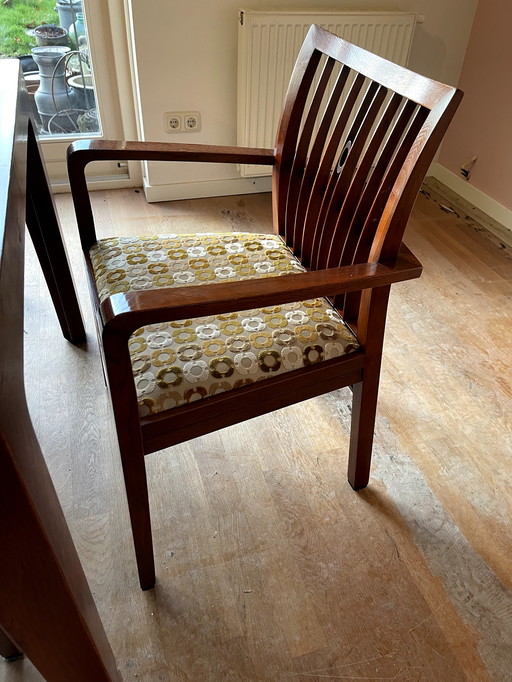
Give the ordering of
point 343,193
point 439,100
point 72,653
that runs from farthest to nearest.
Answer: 1. point 343,193
2. point 439,100
3. point 72,653

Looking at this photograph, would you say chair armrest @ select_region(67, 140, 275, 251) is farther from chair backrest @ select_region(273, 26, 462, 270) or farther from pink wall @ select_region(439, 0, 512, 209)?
pink wall @ select_region(439, 0, 512, 209)

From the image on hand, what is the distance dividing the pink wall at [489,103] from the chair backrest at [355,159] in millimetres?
1495

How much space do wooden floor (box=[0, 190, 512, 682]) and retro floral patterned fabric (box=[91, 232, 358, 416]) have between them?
0.42m

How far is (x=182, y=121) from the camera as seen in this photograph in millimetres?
2314

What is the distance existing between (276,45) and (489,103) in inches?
38.1

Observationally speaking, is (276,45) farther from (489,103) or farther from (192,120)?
(489,103)

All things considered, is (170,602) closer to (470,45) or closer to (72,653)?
(72,653)

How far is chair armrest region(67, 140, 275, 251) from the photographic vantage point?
1.17 meters

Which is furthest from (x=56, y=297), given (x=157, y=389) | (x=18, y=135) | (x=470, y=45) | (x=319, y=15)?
(x=470, y=45)

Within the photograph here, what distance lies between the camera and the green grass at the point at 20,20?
2127 mm

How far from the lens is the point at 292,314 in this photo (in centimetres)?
108

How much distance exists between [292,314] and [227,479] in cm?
47

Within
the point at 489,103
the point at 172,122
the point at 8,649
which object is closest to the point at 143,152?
the point at 8,649

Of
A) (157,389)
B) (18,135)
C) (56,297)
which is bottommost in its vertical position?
(56,297)
